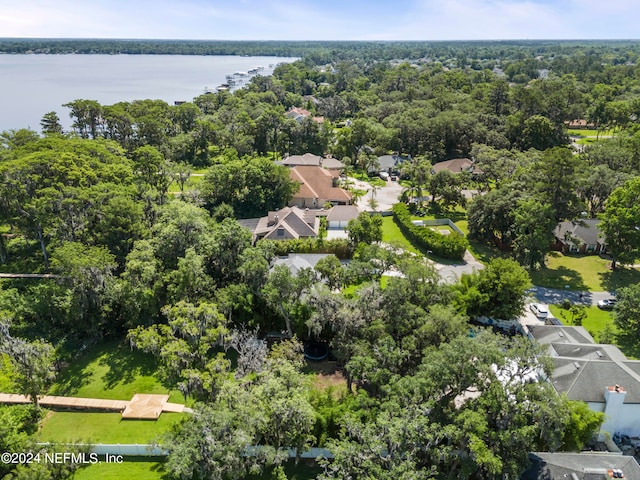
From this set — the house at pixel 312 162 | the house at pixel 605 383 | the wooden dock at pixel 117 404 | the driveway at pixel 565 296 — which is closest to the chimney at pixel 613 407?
the house at pixel 605 383

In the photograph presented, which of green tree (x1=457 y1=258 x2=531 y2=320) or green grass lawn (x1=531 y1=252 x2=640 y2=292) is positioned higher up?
green tree (x1=457 y1=258 x2=531 y2=320)

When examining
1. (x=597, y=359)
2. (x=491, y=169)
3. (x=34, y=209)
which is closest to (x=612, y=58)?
(x=491, y=169)

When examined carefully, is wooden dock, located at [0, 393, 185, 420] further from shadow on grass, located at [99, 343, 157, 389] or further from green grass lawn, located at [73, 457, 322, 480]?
green grass lawn, located at [73, 457, 322, 480]

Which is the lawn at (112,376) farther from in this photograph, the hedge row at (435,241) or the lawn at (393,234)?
the hedge row at (435,241)

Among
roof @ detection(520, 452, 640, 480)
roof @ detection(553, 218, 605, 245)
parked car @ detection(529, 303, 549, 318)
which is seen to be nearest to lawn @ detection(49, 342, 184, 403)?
roof @ detection(520, 452, 640, 480)

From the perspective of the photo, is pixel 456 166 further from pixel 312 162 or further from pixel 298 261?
pixel 298 261
